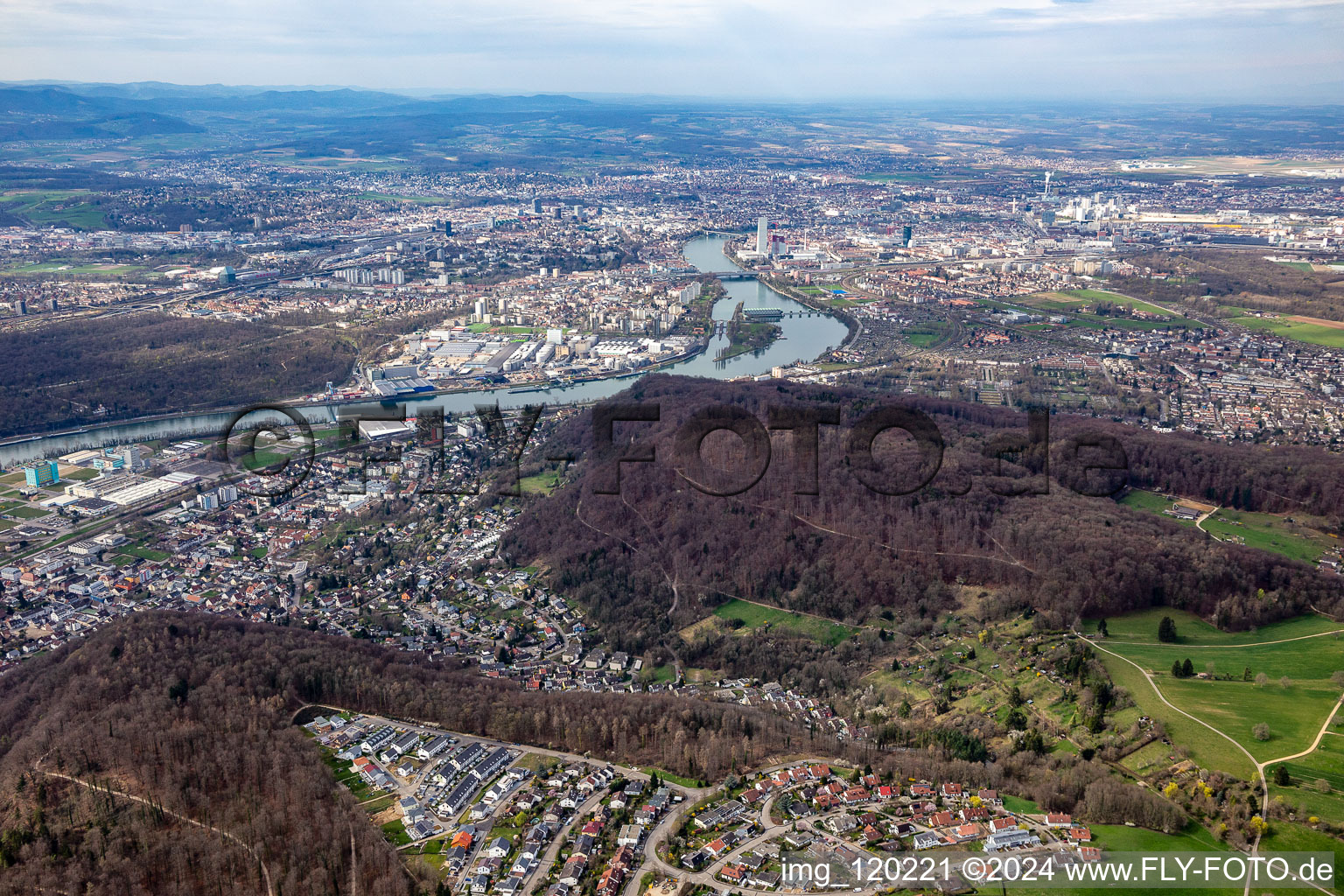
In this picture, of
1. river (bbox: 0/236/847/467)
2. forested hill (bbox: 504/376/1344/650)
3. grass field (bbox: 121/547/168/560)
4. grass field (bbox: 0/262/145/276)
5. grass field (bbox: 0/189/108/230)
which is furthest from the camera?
grass field (bbox: 0/189/108/230)

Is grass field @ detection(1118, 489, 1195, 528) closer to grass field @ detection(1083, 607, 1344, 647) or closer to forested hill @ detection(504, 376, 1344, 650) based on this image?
forested hill @ detection(504, 376, 1344, 650)

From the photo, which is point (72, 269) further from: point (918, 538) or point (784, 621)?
point (918, 538)

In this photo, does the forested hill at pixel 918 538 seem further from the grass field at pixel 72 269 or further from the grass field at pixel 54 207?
the grass field at pixel 54 207

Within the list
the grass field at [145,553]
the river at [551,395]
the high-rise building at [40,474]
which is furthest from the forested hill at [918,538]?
the high-rise building at [40,474]

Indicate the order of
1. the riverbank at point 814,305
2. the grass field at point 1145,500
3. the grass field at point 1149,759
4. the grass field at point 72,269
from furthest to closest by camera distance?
the grass field at point 72,269, the riverbank at point 814,305, the grass field at point 1145,500, the grass field at point 1149,759

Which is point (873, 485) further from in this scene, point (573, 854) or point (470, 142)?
point (470, 142)

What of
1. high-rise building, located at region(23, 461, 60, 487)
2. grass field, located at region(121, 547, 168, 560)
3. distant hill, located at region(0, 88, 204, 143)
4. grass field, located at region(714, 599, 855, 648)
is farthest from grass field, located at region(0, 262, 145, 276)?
distant hill, located at region(0, 88, 204, 143)

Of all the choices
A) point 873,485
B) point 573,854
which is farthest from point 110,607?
point 873,485
